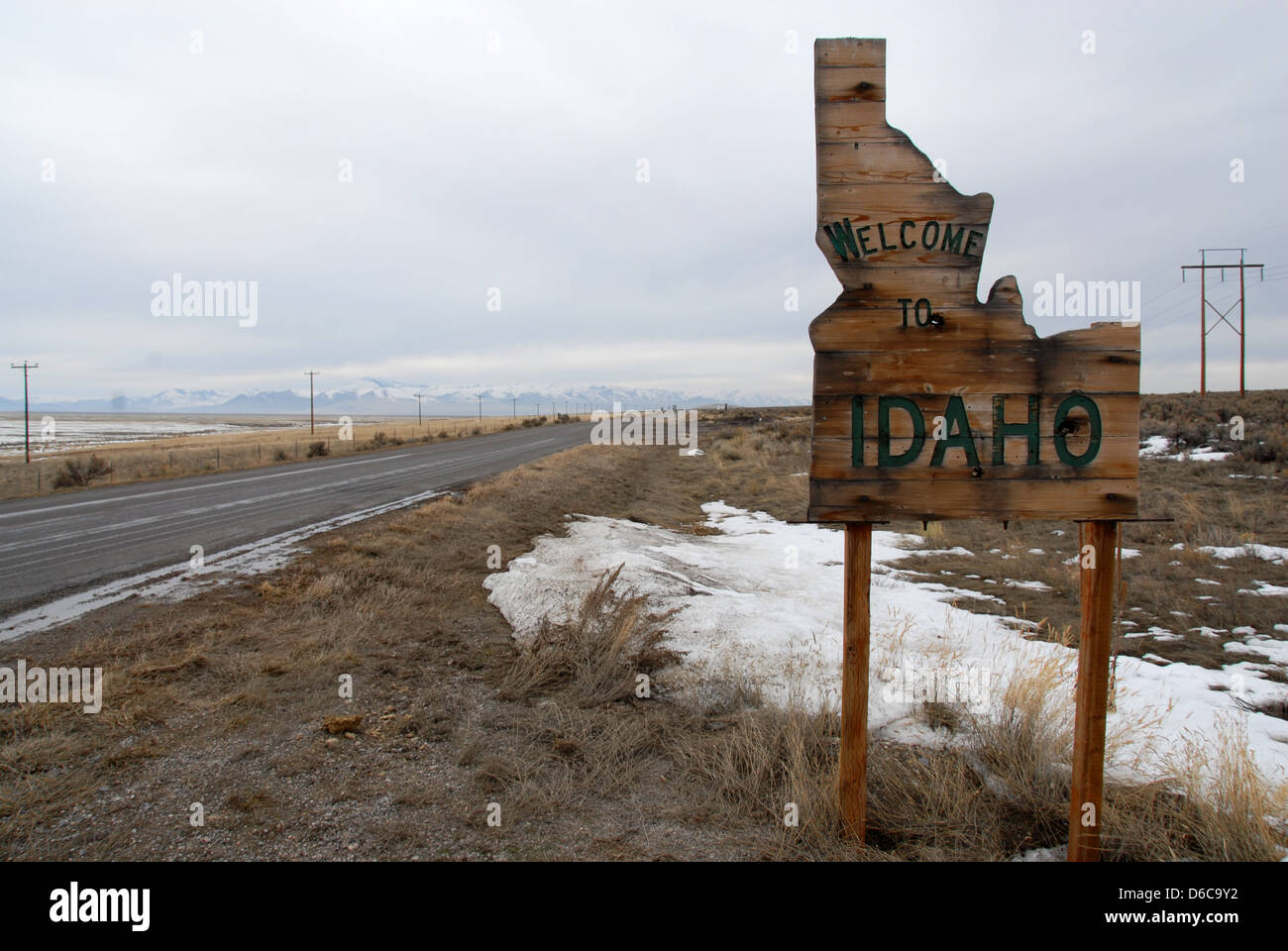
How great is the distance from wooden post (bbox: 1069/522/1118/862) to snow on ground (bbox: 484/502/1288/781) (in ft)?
3.41

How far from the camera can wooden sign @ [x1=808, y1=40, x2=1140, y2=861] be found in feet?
9.82

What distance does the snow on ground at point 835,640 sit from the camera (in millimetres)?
4660

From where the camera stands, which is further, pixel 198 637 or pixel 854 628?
pixel 198 637

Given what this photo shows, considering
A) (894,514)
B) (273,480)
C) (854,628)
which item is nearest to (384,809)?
(854,628)

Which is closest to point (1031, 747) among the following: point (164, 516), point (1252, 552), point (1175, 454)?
point (1252, 552)

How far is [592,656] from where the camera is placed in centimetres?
540

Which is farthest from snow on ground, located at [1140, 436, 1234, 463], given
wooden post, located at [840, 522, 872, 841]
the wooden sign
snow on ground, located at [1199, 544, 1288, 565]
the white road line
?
the white road line

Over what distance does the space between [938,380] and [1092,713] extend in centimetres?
159

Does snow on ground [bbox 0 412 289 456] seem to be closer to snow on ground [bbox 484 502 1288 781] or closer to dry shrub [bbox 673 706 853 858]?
snow on ground [bbox 484 502 1288 781]

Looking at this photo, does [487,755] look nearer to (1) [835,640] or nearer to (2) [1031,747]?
(2) [1031,747]

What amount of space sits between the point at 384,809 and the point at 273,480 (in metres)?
20.2

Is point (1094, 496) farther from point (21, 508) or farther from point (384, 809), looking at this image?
point (21, 508)

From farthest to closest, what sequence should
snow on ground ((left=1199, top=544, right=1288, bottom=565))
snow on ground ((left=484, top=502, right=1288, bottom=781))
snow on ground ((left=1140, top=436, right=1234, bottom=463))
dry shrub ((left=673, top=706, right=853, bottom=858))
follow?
snow on ground ((left=1140, top=436, right=1234, bottom=463)), snow on ground ((left=1199, top=544, right=1288, bottom=565)), snow on ground ((left=484, top=502, right=1288, bottom=781)), dry shrub ((left=673, top=706, right=853, bottom=858))
